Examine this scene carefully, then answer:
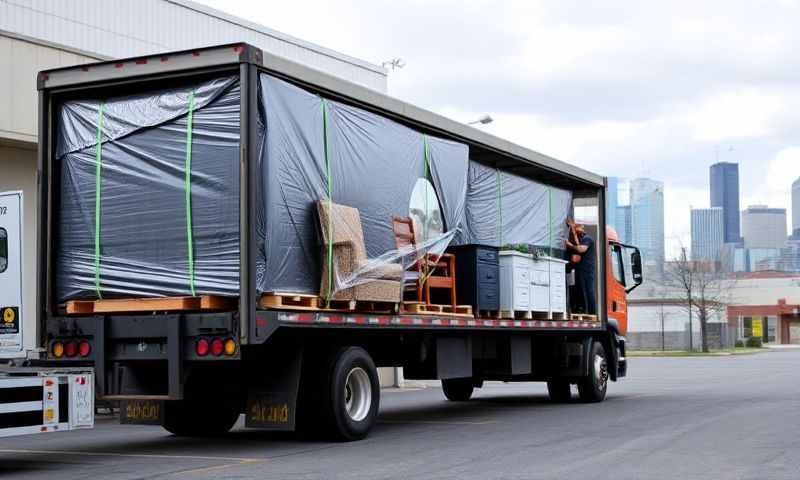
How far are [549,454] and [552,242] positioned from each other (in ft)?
25.0

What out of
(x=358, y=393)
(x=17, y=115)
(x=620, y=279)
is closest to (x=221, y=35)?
(x=17, y=115)

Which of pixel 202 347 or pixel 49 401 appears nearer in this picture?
pixel 49 401

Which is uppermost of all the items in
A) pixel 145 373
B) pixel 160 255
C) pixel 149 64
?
pixel 149 64

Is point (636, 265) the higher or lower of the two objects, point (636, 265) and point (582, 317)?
the higher

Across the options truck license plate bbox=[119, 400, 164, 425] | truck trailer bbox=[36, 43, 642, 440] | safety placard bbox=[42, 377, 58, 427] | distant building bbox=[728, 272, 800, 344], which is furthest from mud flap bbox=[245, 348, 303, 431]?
distant building bbox=[728, 272, 800, 344]

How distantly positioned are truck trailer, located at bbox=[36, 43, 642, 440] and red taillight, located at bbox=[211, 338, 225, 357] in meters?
0.02

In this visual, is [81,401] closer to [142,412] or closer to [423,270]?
[142,412]

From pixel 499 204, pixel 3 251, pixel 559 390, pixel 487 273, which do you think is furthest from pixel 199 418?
pixel 559 390

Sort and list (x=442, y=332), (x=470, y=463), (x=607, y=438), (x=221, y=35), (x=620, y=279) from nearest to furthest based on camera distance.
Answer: (x=470, y=463) < (x=607, y=438) < (x=442, y=332) < (x=620, y=279) < (x=221, y=35)

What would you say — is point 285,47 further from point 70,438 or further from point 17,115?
point 70,438

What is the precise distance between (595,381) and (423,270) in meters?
6.47

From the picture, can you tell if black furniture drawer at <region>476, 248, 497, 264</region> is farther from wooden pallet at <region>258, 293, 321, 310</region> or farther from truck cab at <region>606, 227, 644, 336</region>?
truck cab at <region>606, 227, 644, 336</region>

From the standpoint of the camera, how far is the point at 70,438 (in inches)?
590

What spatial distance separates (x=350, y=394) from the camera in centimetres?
1302
